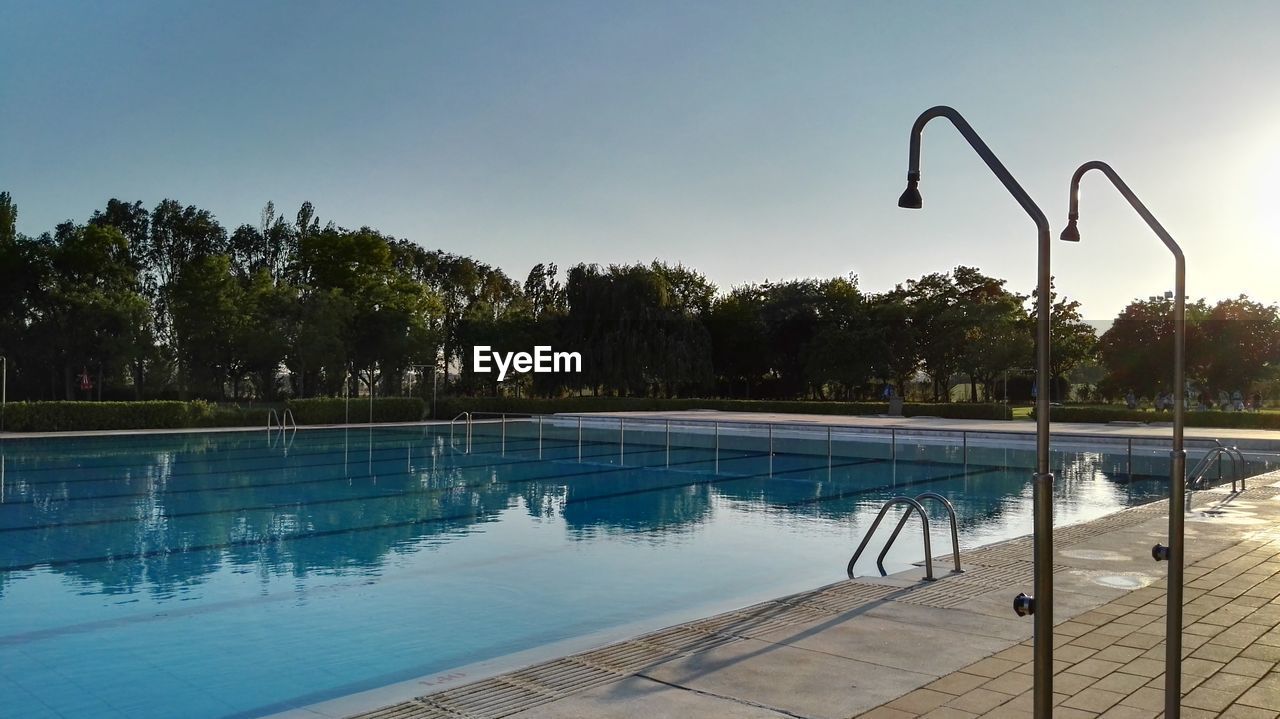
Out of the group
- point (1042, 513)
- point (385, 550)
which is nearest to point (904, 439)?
point (385, 550)

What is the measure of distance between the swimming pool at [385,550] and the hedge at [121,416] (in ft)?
11.1

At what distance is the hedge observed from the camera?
20.6 meters

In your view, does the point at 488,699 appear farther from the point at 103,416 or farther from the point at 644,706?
the point at 103,416

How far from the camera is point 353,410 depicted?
2614cm

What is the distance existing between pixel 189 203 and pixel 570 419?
2055 centimetres

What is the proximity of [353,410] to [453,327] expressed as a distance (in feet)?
34.2

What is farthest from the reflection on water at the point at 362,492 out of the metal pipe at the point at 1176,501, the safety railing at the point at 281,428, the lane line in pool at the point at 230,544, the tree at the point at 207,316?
the tree at the point at 207,316

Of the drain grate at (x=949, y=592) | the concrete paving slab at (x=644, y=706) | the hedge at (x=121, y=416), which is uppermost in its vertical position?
Result: the hedge at (x=121, y=416)

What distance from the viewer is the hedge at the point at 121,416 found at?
20562mm

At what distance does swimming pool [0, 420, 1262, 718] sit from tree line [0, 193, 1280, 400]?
13.6m

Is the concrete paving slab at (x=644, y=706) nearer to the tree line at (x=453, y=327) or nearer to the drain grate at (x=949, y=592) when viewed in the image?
the drain grate at (x=949, y=592)

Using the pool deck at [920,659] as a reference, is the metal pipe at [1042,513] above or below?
above

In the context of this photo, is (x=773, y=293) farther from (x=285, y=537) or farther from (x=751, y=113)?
(x=285, y=537)

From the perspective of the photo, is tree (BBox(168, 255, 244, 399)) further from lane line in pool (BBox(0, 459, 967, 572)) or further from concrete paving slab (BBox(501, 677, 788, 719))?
concrete paving slab (BBox(501, 677, 788, 719))
